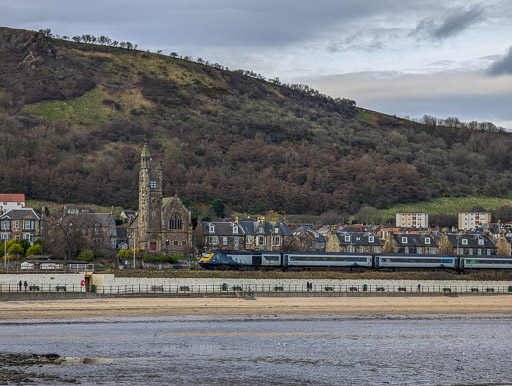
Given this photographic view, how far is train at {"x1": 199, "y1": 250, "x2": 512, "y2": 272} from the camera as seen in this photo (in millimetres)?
75312

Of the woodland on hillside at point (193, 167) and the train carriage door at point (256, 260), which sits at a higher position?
the woodland on hillside at point (193, 167)

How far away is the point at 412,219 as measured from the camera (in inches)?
5763

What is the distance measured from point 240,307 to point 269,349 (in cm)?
1815

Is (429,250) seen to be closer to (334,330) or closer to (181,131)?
(334,330)

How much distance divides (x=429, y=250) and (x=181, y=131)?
104 meters

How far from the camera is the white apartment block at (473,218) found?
142m

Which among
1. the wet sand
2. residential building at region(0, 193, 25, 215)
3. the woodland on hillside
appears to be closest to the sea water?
the wet sand

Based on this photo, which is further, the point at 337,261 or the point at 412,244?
the point at 412,244

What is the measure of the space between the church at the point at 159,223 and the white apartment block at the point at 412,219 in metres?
60.6

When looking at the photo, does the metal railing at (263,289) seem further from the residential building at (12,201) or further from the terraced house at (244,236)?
the residential building at (12,201)

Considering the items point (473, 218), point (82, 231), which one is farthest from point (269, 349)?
point (473, 218)

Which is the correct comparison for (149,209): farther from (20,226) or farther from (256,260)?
(256,260)

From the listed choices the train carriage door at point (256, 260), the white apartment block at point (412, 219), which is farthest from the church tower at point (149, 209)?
the white apartment block at point (412, 219)

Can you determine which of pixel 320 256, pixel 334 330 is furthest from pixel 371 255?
pixel 334 330
